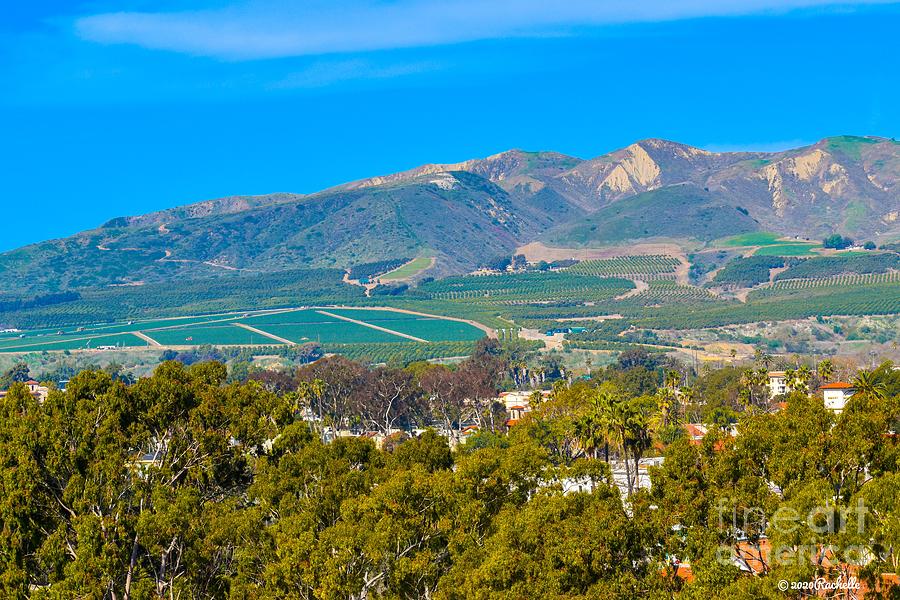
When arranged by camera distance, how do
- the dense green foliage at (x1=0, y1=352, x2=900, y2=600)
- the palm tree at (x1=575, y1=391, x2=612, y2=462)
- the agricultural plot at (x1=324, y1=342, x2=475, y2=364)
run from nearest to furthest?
the dense green foliage at (x1=0, y1=352, x2=900, y2=600)
the palm tree at (x1=575, y1=391, x2=612, y2=462)
the agricultural plot at (x1=324, y1=342, x2=475, y2=364)

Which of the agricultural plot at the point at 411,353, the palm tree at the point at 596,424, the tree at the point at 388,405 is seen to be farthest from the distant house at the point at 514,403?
the agricultural plot at the point at 411,353

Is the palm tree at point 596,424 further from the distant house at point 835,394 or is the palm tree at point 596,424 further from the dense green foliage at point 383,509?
the distant house at point 835,394

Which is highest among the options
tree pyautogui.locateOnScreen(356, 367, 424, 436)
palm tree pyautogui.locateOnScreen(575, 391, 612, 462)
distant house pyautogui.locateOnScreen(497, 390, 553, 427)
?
palm tree pyautogui.locateOnScreen(575, 391, 612, 462)

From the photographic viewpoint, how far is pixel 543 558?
3400 cm

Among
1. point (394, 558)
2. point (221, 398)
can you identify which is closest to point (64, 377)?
point (221, 398)

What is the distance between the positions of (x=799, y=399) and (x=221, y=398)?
2424 cm

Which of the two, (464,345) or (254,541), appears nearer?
(254,541)

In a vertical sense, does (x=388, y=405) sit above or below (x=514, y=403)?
above

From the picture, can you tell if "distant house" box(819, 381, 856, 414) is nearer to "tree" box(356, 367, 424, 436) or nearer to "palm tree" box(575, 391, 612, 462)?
"tree" box(356, 367, 424, 436)

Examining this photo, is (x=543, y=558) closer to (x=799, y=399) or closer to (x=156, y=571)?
(x=156, y=571)

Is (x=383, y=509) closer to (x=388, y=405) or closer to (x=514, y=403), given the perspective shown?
(x=388, y=405)

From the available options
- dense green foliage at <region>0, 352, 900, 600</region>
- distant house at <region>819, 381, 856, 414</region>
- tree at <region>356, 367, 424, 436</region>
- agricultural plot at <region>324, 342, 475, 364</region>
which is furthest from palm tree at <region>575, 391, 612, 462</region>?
agricultural plot at <region>324, 342, 475, 364</region>

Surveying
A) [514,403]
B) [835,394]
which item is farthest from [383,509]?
[514,403]

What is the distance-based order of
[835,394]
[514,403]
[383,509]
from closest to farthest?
[383,509] → [835,394] → [514,403]
